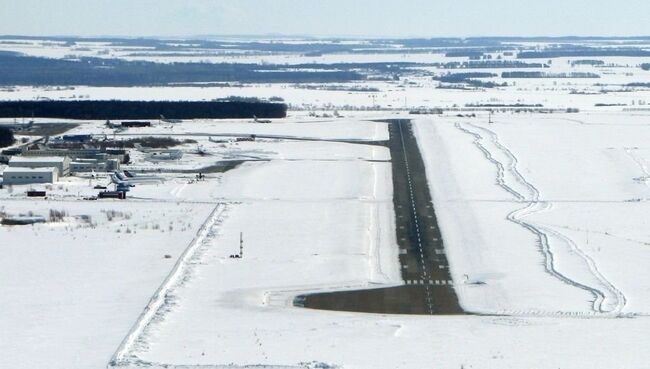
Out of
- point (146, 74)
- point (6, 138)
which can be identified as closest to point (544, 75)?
point (146, 74)

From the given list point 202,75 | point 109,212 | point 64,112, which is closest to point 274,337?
point 109,212

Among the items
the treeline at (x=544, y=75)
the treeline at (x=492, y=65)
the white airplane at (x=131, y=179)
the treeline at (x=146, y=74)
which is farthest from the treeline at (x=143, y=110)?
the treeline at (x=492, y=65)

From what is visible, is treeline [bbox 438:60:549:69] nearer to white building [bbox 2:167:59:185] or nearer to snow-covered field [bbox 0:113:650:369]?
snow-covered field [bbox 0:113:650:369]

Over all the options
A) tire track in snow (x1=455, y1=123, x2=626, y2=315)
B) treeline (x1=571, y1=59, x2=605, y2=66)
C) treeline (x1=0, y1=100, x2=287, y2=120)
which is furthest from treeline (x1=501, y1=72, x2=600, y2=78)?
tire track in snow (x1=455, y1=123, x2=626, y2=315)

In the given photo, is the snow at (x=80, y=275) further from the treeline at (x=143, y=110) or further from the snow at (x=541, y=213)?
the treeline at (x=143, y=110)

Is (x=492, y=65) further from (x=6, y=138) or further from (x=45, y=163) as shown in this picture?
(x=45, y=163)

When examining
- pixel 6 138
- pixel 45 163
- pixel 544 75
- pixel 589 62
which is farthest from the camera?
pixel 589 62

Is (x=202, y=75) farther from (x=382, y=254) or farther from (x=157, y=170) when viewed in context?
(x=382, y=254)
